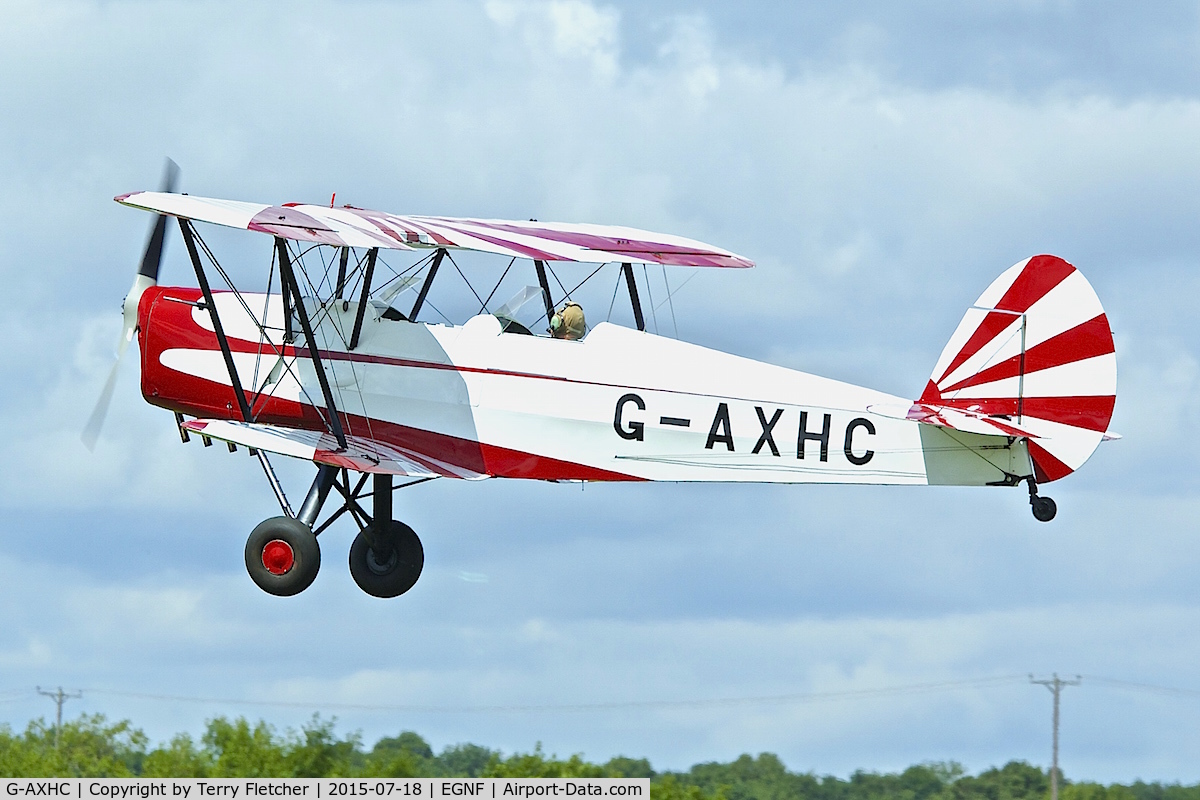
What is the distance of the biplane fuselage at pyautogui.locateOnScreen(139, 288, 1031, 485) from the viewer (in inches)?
534

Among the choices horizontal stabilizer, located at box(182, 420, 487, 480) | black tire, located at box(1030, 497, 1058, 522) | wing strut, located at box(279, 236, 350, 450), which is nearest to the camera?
black tire, located at box(1030, 497, 1058, 522)

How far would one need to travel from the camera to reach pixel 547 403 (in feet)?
45.9

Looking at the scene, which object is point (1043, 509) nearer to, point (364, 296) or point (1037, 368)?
point (1037, 368)

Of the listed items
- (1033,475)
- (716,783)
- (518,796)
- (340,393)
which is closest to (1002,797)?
(716,783)

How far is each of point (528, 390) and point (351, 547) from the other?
7.67 ft

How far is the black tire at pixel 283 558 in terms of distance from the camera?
13.6 m

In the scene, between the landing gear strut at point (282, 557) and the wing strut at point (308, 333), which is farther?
the wing strut at point (308, 333)

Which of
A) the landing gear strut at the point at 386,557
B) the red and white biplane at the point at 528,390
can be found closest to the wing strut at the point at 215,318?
the red and white biplane at the point at 528,390

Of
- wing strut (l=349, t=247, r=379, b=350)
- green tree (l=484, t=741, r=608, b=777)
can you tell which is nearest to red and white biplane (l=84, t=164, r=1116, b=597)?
wing strut (l=349, t=247, r=379, b=350)

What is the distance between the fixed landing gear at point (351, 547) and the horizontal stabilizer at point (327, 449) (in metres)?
0.29

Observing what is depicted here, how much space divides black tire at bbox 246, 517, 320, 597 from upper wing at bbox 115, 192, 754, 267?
7.17 feet

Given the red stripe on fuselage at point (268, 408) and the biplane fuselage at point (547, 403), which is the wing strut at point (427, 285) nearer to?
the biplane fuselage at point (547, 403)

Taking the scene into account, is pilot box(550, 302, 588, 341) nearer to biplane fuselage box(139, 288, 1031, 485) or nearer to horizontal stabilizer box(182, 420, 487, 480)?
biplane fuselage box(139, 288, 1031, 485)

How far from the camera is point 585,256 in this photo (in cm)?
1452
